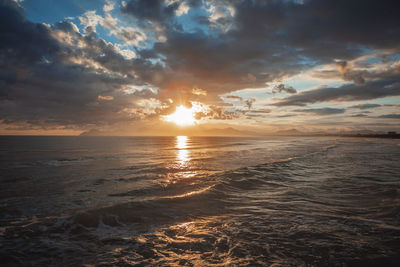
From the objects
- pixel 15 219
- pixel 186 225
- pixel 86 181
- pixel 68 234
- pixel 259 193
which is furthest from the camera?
pixel 86 181

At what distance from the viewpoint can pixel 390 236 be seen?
6.02m

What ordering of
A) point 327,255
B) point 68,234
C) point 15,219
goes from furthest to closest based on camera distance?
1. point 15,219
2. point 68,234
3. point 327,255

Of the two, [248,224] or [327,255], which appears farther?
[248,224]

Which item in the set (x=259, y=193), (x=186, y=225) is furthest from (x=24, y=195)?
(x=259, y=193)

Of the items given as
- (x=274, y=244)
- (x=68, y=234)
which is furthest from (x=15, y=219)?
(x=274, y=244)

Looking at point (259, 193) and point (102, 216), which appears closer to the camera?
point (102, 216)

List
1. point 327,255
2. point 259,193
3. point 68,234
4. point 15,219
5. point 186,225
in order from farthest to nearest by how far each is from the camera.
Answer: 1. point 259,193
2. point 15,219
3. point 186,225
4. point 68,234
5. point 327,255

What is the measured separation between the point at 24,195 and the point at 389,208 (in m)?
19.1

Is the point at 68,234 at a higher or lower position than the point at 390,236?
lower

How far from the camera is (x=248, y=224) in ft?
24.2

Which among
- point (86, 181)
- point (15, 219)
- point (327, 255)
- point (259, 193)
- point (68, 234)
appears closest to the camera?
point (327, 255)

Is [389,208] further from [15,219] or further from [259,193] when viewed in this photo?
[15,219]

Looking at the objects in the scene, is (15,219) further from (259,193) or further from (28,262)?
(259,193)

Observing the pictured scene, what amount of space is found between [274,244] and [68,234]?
6913mm
